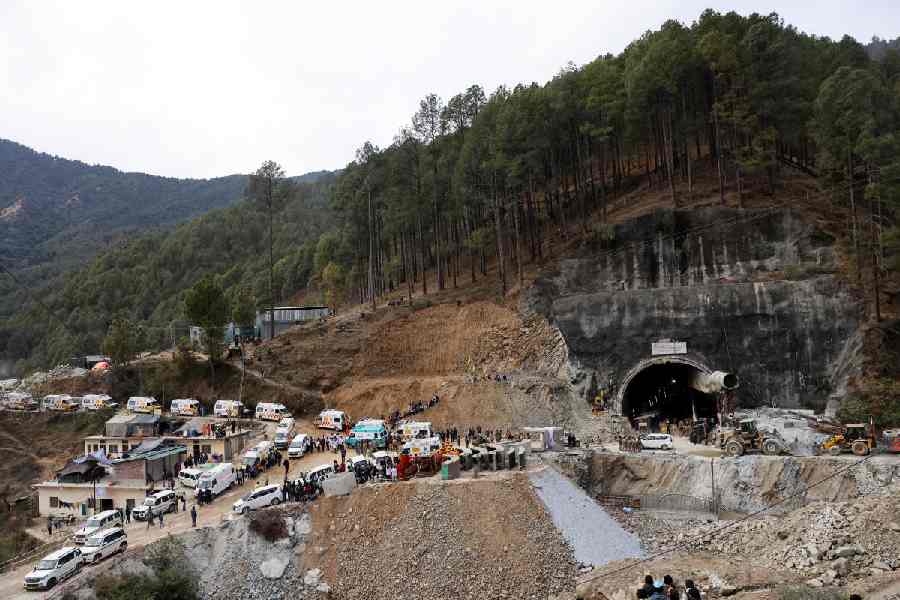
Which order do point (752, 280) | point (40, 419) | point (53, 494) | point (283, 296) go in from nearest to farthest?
point (53, 494) < point (752, 280) < point (40, 419) < point (283, 296)

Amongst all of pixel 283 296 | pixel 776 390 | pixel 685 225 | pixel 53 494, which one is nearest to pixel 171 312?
pixel 283 296

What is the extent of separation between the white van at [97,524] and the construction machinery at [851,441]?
31653 millimetres

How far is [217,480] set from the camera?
30.8 meters

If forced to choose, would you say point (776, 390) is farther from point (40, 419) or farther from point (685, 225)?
point (40, 419)

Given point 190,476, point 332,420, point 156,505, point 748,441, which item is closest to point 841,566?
point 748,441

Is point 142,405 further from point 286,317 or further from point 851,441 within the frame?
point 851,441

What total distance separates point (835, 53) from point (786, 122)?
1176 cm

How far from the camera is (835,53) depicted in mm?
51969

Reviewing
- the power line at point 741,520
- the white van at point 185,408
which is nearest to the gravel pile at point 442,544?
the power line at point 741,520

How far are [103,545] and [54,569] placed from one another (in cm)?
187

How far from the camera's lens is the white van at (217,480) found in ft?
99.0

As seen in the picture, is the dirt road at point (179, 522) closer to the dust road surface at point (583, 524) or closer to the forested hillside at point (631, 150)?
the dust road surface at point (583, 524)

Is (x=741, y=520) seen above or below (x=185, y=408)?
below

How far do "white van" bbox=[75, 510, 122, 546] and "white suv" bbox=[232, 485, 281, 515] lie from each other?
15.9ft
